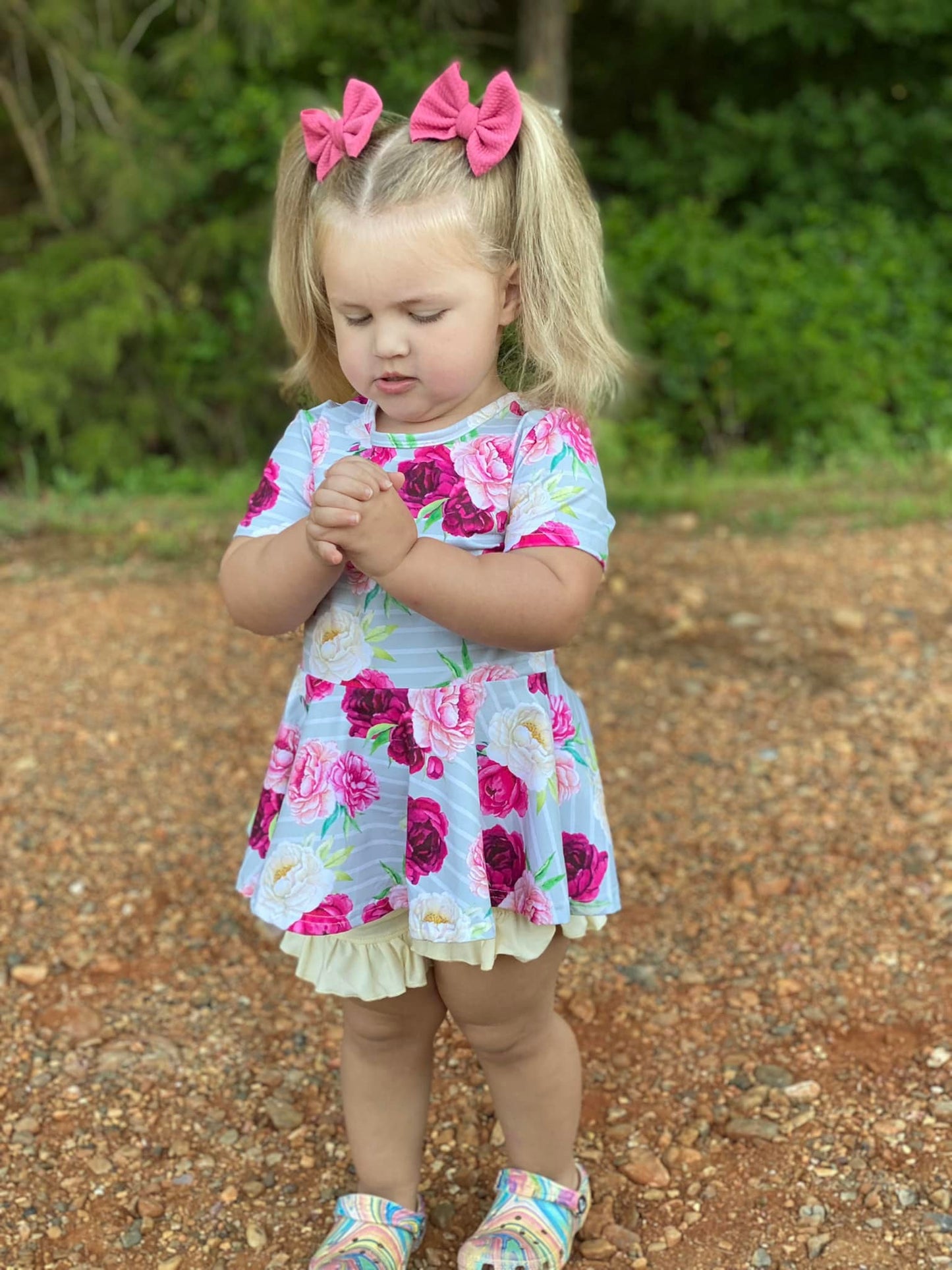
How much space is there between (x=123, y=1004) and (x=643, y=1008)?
0.94 m

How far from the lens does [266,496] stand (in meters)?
1.71

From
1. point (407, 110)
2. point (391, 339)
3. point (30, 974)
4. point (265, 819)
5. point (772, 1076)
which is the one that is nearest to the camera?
point (391, 339)

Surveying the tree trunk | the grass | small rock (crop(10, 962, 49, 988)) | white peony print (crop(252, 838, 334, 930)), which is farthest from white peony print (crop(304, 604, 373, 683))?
the tree trunk

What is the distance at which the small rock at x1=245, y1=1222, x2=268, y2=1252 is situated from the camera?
6.28 feet

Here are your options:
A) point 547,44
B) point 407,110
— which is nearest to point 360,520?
point 407,110

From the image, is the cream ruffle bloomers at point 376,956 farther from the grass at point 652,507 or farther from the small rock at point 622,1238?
the grass at point 652,507

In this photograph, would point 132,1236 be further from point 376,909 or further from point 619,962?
point 619,962

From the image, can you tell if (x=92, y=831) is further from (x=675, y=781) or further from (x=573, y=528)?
(x=573, y=528)

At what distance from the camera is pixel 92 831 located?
3018mm

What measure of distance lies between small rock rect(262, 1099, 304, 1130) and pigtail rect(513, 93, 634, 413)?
48.2 inches

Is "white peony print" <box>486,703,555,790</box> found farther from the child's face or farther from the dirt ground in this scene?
the dirt ground

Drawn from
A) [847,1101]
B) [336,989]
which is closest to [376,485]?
[336,989]

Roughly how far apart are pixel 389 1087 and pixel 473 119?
1.25 metres

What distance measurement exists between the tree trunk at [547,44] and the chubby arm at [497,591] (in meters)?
6.85
